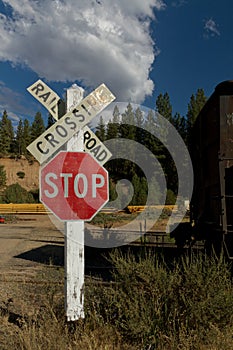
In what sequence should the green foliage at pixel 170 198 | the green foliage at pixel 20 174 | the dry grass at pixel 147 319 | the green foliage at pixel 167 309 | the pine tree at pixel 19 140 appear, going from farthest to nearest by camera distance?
1. the pine tree at pixel 19 140
2. the green foliage at pixel 20 174
3. the green foliage at pixel 170 198
4. the green foliage at pixel 167 309
5. the dry grass at pixel 147 319

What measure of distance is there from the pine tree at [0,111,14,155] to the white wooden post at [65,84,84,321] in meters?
84.1

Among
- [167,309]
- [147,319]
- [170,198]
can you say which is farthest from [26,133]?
[147,319]

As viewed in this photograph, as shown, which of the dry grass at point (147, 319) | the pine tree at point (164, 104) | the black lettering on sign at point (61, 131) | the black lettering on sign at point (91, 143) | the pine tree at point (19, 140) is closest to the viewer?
the dry grass at point (147, 319)

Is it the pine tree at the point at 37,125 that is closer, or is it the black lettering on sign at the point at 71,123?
the black lettering on sign at the point at 71,123

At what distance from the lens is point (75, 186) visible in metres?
3.88

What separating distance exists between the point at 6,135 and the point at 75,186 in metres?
87.2

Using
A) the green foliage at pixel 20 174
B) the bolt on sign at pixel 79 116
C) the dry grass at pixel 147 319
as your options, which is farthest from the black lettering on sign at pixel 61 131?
the green foliage at pixel 20 174

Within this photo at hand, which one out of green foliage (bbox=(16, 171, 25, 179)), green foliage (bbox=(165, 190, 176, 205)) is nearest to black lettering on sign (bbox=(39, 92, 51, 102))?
green foliage (bbox=(165, 190, 176, 205))

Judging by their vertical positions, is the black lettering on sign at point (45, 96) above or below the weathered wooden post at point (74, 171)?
above

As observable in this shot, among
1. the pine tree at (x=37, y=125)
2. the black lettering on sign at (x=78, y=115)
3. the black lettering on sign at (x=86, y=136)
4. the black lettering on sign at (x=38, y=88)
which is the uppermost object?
the pine tree at (x=37, y=125)

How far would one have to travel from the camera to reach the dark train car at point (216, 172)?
5.97 meters

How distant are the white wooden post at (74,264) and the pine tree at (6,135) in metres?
84.1

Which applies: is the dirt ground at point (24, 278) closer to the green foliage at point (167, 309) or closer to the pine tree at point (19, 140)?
the green foliage at point (167, 309)

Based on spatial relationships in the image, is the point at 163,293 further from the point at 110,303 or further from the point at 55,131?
the point at 55,131
